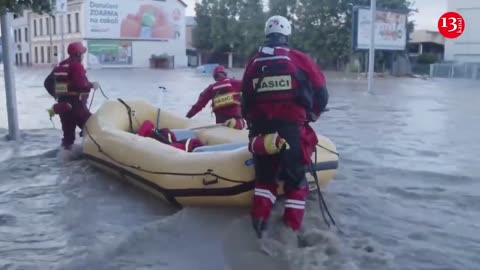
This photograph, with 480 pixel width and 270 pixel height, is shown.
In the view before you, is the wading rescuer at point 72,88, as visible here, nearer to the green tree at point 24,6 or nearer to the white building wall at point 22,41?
the green tree at point 24,6

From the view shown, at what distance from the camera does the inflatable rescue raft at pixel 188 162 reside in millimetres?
5309

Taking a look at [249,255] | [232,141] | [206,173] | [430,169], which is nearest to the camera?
[249,255]

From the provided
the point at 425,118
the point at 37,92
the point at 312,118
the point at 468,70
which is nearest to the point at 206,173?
the point at 312,118

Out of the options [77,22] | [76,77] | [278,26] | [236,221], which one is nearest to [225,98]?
[76,77]

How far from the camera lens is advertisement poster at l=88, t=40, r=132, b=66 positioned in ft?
192

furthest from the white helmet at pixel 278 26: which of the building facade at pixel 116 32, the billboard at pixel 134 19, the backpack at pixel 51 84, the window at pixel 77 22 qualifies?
the window at pixel 77 22

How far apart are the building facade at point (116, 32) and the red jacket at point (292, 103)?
174 ft

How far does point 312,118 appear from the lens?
496 centimetres

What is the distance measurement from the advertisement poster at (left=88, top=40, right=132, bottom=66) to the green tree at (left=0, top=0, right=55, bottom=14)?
51.6m

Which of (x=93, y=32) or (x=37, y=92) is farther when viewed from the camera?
(x=93, y=32)

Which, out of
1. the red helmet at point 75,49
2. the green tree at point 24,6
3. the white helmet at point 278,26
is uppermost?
the green tree at point 24,6

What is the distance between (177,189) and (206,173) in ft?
1.33

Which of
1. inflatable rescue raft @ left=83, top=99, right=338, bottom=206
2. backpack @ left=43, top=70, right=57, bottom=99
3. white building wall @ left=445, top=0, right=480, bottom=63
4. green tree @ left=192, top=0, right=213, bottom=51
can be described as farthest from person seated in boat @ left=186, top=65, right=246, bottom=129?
green tree @ left=192, top=0, right=213, bottom=51

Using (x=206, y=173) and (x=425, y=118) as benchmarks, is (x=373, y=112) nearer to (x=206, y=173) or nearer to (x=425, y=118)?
(x=425, y=118)
